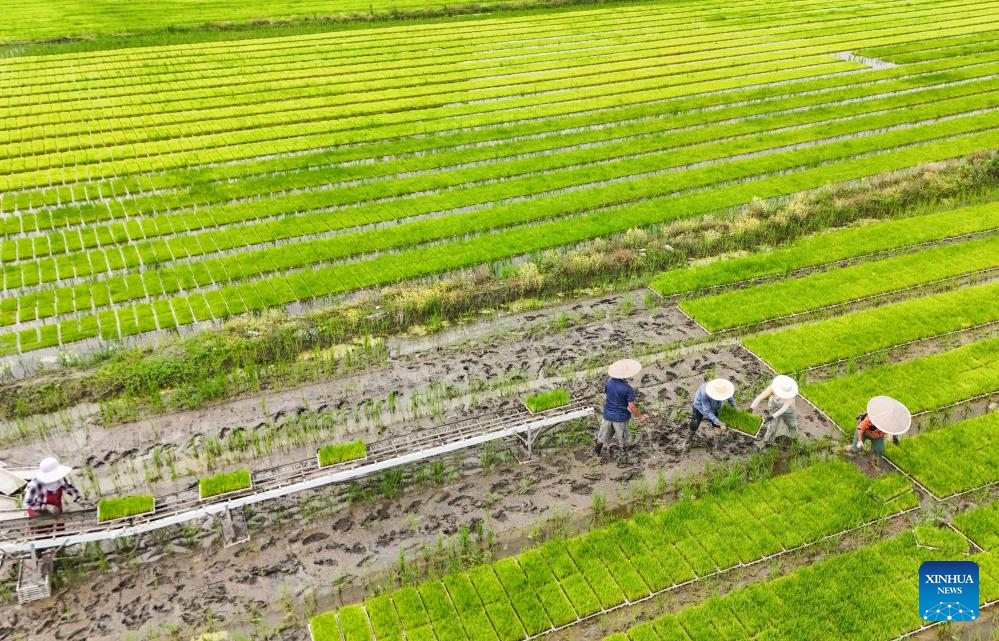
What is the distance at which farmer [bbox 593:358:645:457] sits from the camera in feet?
30.8

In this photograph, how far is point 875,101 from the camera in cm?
2395

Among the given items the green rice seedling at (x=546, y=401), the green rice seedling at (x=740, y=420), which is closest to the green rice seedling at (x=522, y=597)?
the green rice seedling at (x=546, y=401)

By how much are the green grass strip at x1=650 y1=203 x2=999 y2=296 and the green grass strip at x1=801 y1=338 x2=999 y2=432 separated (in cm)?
349

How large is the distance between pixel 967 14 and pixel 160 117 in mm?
39315

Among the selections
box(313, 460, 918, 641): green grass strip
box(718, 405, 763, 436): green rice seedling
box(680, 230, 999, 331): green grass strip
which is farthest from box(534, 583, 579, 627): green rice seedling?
box(680, 230, 999, 331): green grass strip

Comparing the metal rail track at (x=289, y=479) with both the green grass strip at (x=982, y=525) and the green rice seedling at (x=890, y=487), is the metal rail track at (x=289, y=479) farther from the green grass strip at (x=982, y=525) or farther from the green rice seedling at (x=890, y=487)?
the green grass strip at (x=982, y=525)

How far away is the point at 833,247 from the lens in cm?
1520

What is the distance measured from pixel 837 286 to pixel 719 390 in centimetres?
569

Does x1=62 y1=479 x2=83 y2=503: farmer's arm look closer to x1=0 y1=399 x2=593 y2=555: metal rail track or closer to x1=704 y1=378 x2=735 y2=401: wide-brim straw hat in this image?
x1=0 y1=399 x2=593 y2=555: metal rail track

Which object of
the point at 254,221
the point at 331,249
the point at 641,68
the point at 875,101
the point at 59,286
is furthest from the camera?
the point at 641,68

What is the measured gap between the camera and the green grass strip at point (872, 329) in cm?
1194

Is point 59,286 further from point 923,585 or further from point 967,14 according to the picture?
point 967,14

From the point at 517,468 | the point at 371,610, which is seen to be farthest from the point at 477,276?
the point at 371,610

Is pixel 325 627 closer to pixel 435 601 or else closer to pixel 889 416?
pixel 435 601
